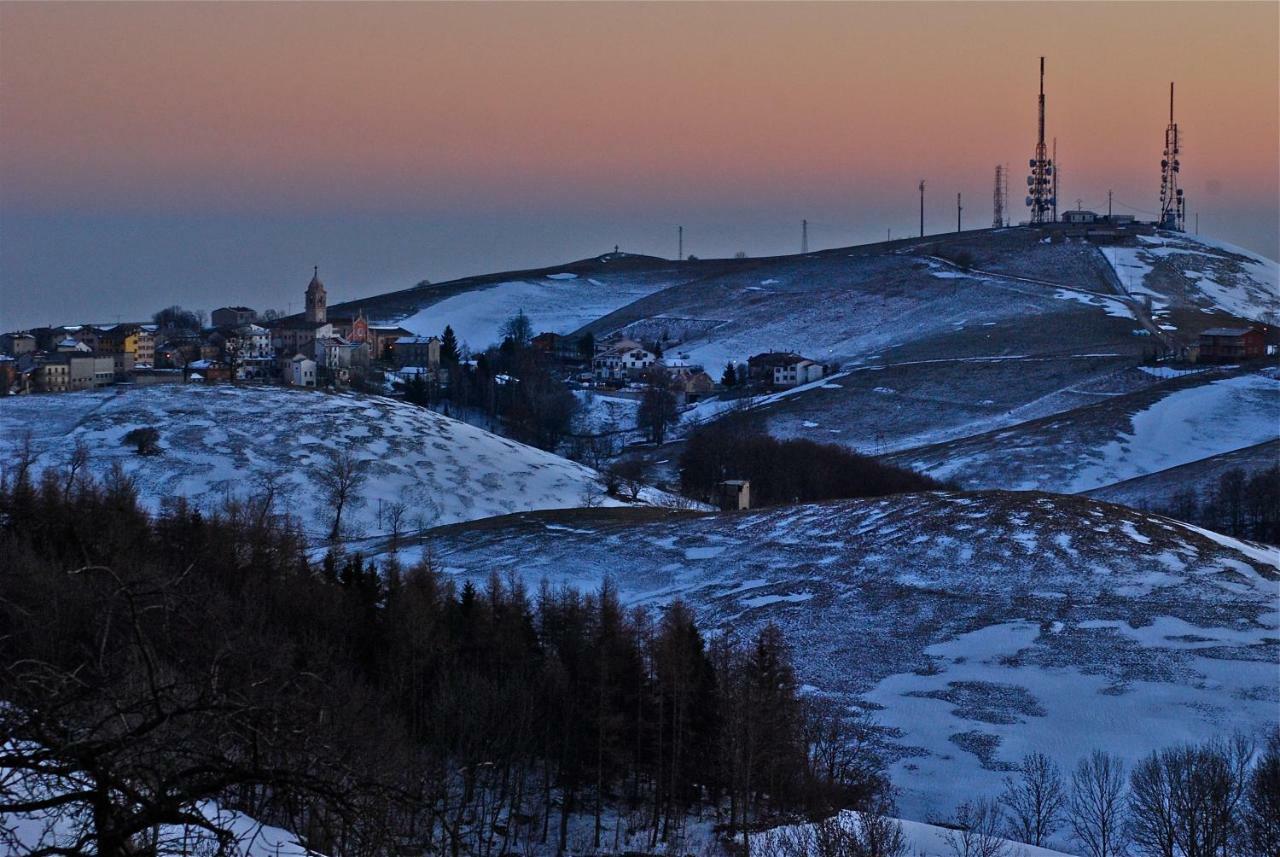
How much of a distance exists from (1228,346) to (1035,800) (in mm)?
101693

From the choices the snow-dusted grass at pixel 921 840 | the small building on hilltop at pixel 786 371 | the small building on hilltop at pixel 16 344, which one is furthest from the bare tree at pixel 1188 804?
the small building on hilltop at pixel 16 344

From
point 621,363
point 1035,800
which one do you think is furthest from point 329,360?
point 1035,800

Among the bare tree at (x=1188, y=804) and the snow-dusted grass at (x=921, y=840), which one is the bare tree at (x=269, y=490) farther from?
the bare tree at (x=1188, y=804)

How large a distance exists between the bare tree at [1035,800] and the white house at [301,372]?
8977 centimetres

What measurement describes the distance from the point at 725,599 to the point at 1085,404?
215 feet

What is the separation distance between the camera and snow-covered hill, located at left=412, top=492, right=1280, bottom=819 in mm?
35844


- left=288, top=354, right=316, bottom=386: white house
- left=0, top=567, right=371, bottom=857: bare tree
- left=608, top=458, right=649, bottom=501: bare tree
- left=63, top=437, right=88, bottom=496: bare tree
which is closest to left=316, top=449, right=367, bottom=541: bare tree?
left=63, top=437, right=88, bottom=496: bare tree

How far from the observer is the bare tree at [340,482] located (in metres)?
68.6

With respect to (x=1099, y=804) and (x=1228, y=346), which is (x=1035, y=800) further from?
(x=1228, y=346)

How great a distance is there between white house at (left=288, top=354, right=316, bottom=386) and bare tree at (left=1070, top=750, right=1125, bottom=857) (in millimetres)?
90479

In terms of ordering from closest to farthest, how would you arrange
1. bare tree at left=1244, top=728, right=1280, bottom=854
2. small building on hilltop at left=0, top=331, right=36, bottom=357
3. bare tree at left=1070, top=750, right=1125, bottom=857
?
bare tree at left=1244, top=728, right=1280, bottom=854, bare tree at left=1070, top=750, right=1125, bottom=857, small building on hilltop at left=0, top=331, right=36, bottom=357

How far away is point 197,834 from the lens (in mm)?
6301

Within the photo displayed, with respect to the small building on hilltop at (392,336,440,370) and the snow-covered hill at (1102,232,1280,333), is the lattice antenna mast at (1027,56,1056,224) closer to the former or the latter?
the snow-covered hill at (1102,232,1280,333)

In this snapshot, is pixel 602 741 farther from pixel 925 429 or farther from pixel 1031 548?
pixel 925 429
